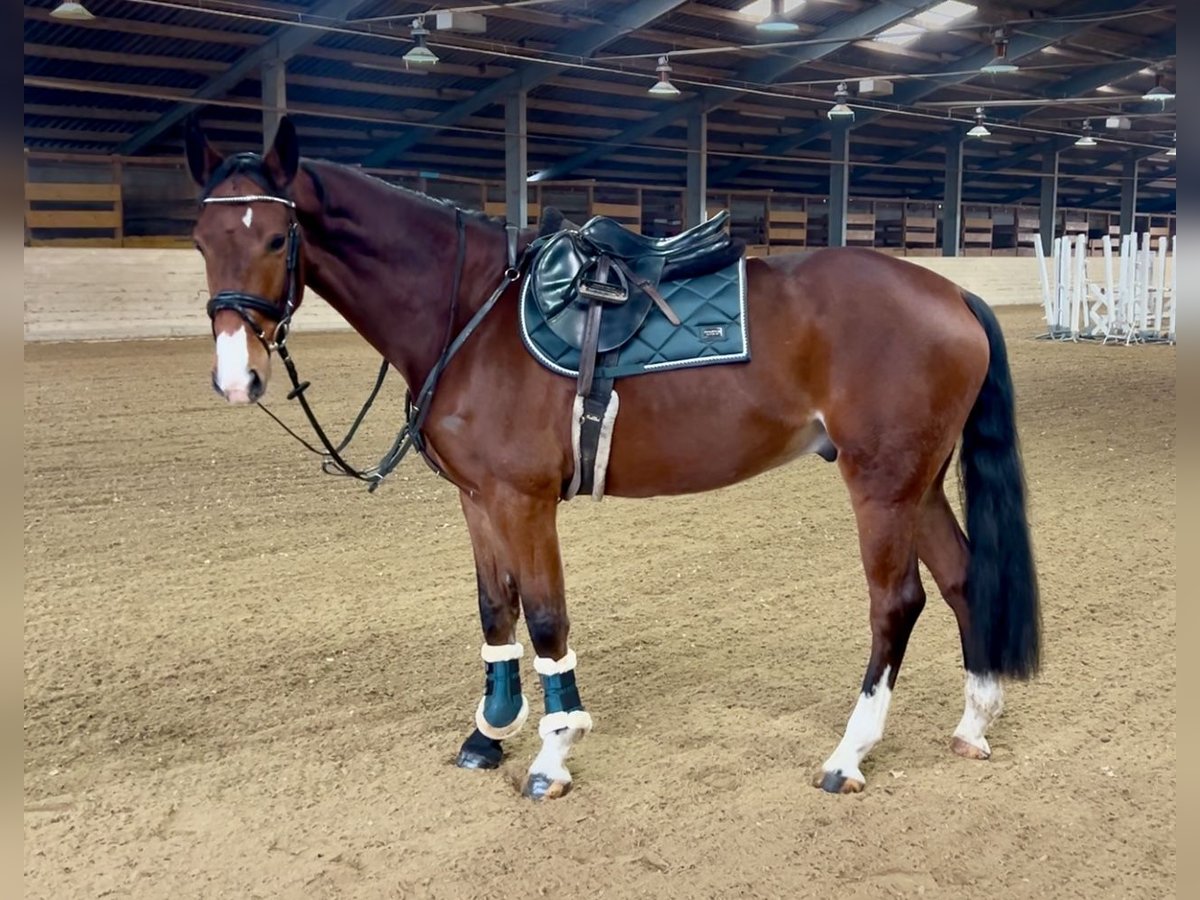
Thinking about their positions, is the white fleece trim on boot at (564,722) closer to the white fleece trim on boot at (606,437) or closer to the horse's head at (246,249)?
the white fleece trim on boot at (606,437)

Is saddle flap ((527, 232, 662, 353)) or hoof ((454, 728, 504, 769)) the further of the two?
hoof ((454, 728, 504, 769))

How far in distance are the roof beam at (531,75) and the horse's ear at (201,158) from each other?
1313 centimetres

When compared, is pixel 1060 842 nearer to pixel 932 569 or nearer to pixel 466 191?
pixel 932 569

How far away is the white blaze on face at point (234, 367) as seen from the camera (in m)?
2.34

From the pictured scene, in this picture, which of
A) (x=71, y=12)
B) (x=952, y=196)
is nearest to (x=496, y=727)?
(x=71, y=12)

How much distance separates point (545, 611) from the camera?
105 inches

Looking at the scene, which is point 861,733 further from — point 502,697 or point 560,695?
point 502,697

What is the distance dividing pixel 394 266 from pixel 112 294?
1089cm

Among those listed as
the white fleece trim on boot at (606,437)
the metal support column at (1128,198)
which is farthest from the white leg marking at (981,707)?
the metal support column at (1128,198)

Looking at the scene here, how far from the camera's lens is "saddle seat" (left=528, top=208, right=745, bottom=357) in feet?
8.87

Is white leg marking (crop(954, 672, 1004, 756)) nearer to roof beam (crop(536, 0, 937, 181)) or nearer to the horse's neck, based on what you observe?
the horse's neck

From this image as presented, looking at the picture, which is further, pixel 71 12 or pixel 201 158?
pixel 71 12

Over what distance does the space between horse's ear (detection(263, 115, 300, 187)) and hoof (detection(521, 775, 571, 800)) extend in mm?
1596

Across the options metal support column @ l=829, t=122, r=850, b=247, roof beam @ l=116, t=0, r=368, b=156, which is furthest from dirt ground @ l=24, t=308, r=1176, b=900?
metal support column @ l=829, t=122, r=850, b=247
